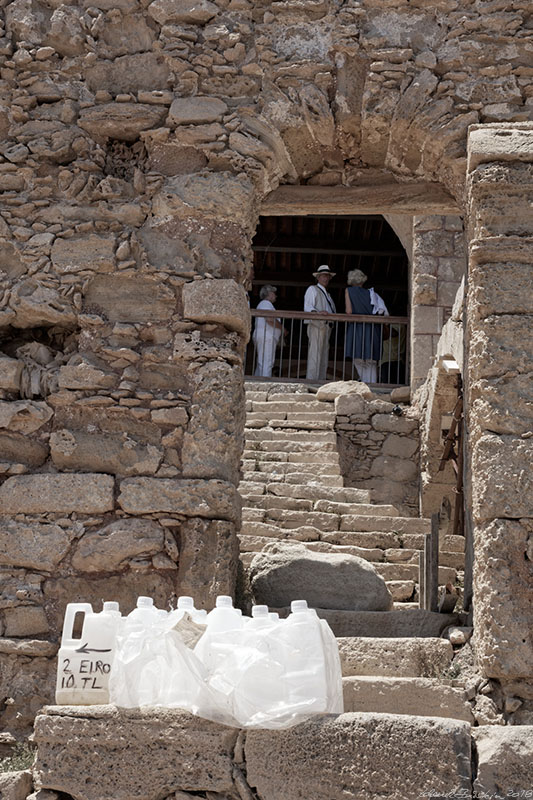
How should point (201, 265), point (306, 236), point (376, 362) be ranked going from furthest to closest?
point (306, 236)
point (376, 362)
point (201, 265)

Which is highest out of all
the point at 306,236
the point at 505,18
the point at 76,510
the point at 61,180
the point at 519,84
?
the point at 306,236

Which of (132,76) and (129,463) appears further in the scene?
(132,76)

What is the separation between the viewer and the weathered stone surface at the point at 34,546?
4992mm

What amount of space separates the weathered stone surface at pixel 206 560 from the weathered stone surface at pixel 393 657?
2.60 ft

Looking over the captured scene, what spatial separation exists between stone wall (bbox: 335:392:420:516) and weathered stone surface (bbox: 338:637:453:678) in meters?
6.38

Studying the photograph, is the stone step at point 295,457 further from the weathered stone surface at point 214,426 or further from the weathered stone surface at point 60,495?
the weathered stone surface at point 60,495

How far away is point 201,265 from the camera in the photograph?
5.48 meters

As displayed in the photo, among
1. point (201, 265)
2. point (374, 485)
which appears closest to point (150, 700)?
point (201, 265)

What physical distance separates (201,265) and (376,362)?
8.39 m

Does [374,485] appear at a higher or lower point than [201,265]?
lower

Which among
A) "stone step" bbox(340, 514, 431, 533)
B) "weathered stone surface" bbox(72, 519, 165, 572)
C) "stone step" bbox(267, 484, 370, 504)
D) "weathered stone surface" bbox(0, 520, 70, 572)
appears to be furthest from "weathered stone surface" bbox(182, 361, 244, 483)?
"stone step" bbox(267, 484, 370, 504)

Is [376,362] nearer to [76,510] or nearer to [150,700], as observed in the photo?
[76,510]

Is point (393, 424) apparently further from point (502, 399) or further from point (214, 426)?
point (502, 399)

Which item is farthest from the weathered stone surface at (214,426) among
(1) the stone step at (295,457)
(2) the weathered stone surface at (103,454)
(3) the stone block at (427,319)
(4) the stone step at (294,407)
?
(3) the stone block at (427,319)
